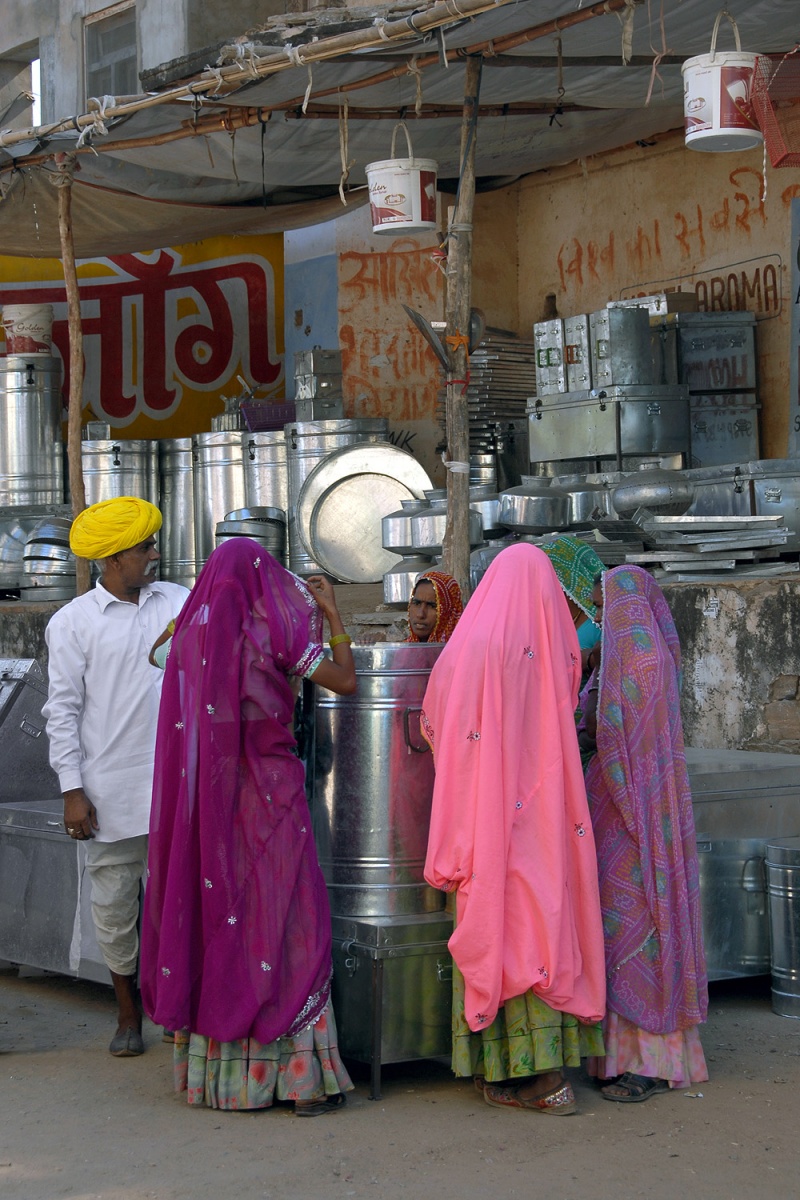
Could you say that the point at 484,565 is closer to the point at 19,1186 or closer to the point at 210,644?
the point at 210,644

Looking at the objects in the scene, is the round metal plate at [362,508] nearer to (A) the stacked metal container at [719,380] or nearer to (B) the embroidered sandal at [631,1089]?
(A) the stacked metal container at [719,380]

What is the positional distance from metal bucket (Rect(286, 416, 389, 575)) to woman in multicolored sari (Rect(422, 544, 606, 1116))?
5.40 metres

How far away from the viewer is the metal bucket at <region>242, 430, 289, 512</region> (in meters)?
9.39

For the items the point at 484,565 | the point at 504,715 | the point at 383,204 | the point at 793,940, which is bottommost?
the point at 793,940

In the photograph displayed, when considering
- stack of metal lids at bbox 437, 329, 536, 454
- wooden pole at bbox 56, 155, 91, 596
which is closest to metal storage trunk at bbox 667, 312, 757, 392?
stack of metal lids at bbox 437, 329, 536, 454

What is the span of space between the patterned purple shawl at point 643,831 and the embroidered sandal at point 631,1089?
5.4 inches

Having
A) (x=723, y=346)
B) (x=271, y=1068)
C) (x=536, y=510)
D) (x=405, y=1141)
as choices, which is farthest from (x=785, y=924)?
(x=723, y=346)

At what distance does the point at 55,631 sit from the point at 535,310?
6326 mm

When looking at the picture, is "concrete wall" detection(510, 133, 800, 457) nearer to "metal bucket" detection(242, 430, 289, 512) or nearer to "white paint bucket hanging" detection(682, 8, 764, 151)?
"metal bucket" detection(242, 430, 289, 512)

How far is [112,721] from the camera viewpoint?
4.19m

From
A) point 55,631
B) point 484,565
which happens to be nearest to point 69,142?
point 484,565

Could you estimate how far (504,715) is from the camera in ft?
11.6

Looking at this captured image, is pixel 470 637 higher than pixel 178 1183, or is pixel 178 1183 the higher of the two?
pixel 470 637

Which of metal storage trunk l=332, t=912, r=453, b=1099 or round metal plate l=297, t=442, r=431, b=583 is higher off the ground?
round metal plate l=297, t=442, r=431, b=583
